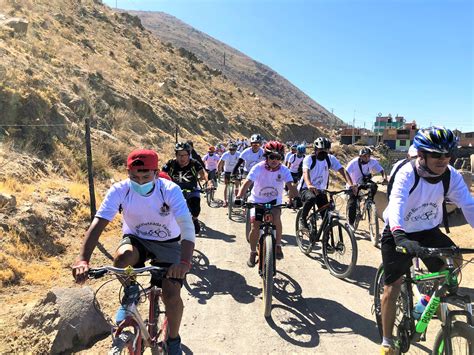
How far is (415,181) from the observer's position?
140 inches

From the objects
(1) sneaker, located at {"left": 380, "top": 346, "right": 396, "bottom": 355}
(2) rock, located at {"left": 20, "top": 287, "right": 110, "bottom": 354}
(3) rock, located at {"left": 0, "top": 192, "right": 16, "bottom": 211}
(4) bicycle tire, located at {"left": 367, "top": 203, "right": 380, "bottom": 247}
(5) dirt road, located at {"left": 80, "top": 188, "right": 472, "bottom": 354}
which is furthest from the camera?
(4) bicycle tire, located at {"left": 367, "top": 203, "right": 380, "bottom": 247}

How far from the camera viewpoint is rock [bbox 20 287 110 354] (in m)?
4.07

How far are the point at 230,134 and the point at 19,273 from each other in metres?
38.6

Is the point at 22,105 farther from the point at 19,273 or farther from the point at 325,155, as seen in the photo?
the point at 325,155

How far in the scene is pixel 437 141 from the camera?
10.8 ft

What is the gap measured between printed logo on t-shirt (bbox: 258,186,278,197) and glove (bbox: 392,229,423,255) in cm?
306

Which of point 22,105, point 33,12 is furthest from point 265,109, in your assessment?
point 22,105

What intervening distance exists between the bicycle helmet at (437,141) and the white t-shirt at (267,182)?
3.01 meters

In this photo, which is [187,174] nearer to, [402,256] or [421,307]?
[402,256]

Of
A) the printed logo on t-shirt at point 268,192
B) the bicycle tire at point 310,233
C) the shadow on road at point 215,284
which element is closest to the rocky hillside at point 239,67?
the bicycle tire at point 310,233

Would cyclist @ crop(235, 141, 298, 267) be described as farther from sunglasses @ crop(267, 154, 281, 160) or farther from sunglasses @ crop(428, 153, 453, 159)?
sunglasses @ crop(428, 153, 453, 159)

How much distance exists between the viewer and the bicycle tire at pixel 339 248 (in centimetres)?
621

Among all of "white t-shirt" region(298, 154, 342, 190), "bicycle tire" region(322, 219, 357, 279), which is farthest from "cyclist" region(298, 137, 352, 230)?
"bicycle tire" region(322, 219, 357, 279)

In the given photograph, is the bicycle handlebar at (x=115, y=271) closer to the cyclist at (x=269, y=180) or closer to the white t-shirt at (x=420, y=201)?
the white t-shirt at (x=420, y=201)
